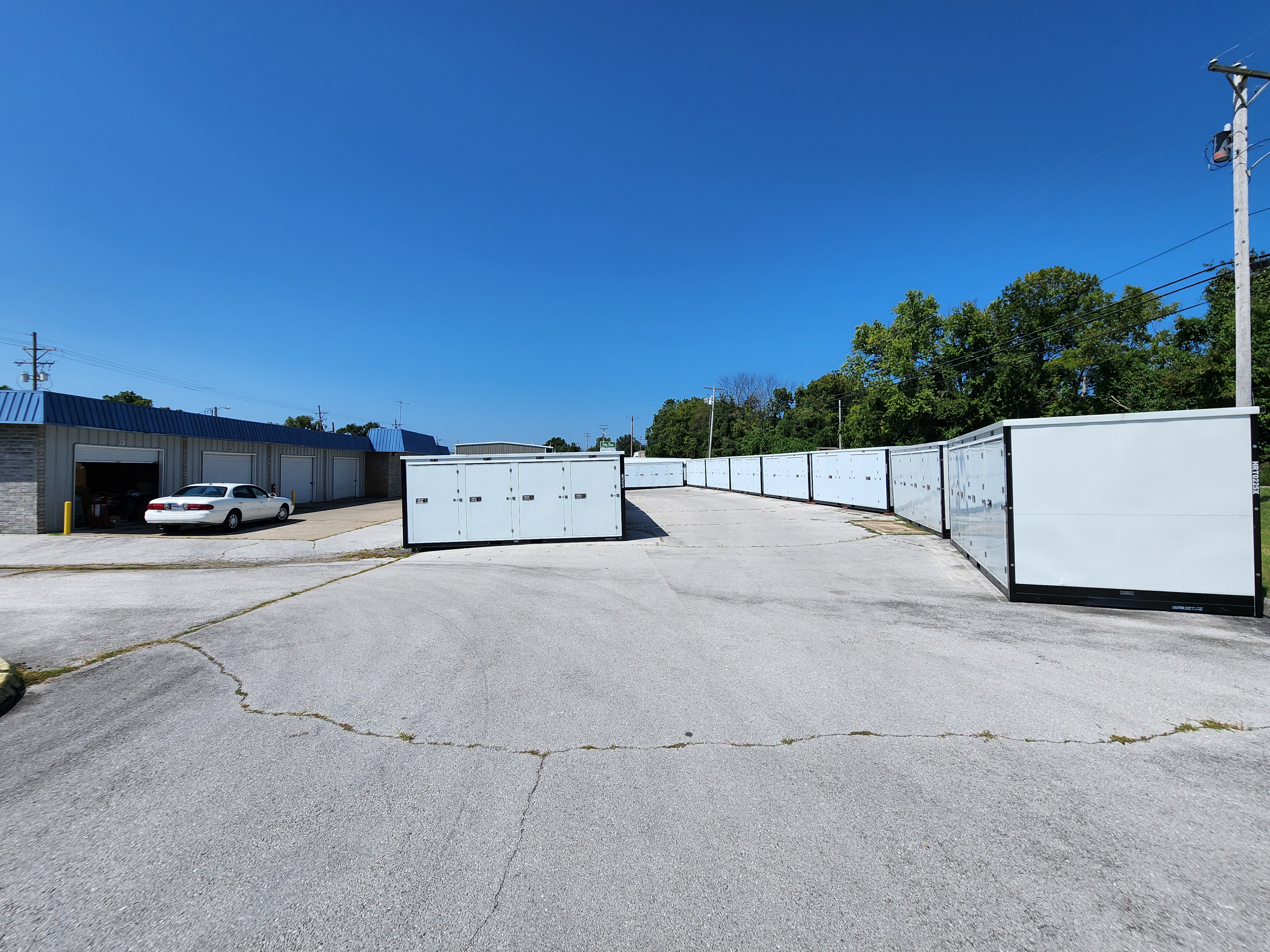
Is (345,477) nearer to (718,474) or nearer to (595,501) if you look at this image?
(595,501)

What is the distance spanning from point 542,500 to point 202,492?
11.2m

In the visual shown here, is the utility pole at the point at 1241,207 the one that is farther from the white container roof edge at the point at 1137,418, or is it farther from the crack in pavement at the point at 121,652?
the crack in pavement at the point at 121,652

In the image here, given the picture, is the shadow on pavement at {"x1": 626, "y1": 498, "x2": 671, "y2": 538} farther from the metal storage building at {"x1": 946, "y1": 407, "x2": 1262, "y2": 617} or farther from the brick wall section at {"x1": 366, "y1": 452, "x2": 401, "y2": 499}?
the brick wall section at {"x1": 366, "y1": 452, "x2": 401, "y2": 499}

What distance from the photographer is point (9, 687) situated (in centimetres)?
480

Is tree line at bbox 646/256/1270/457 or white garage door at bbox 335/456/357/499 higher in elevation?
tree line at bbox 646/256/1270/457

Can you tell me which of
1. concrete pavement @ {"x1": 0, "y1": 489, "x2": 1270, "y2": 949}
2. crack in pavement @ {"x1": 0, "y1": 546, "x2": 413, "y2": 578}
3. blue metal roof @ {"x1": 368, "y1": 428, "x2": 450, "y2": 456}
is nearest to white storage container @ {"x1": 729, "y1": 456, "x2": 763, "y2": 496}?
blue metal roof @ {"x1": 368, "y1": 428, "x2": 450, "y2": 456}

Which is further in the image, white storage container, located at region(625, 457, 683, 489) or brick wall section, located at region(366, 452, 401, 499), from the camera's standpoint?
white storage container, located at region(625, 457, 683, 489)

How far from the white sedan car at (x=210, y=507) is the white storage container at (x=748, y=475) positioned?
23.9 metres

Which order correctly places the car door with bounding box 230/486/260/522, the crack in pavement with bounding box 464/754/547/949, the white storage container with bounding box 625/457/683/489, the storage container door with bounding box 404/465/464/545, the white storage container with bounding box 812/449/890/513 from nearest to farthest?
the crack in pavement with bounding box 464/754/547/949 → the storage container door with bounding box 404/465/464/545 → the car door with bounding box 230/486/260/522 → the white storage container with bounding box 812/449/890/513 → the white storage container with bounding box 625/457/683/489

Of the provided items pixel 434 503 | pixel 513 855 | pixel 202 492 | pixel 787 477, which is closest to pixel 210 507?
pixel 202 492

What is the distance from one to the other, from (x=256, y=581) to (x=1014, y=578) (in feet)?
40.2

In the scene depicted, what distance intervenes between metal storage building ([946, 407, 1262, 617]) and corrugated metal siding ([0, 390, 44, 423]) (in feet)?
74.4

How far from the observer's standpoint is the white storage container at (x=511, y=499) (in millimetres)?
14547

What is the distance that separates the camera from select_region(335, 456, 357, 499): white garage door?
106 ft
